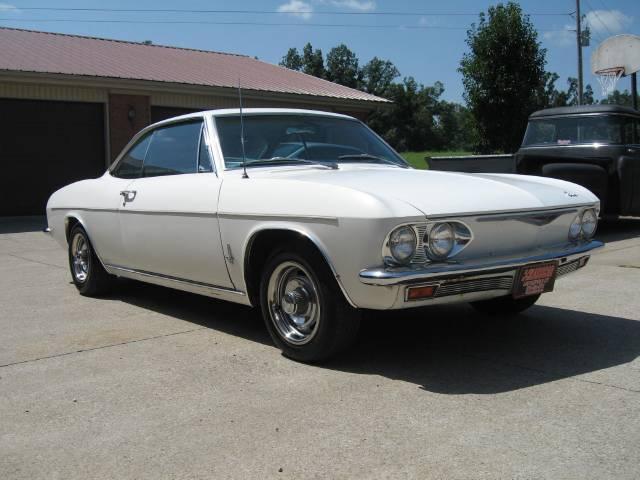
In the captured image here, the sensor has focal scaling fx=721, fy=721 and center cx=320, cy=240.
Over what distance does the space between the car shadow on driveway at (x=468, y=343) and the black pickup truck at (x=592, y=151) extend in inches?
205

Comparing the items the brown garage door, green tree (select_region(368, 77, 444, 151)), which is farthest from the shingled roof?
green tree (select_region(368, 77, 444, 151))

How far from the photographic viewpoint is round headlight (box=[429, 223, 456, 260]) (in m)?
3.77

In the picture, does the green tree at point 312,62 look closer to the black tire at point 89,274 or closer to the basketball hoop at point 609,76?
the basketball hoop at point 609,76

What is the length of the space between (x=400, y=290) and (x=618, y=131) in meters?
8.78

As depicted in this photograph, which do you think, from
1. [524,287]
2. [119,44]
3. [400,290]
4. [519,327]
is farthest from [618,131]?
[119,44]

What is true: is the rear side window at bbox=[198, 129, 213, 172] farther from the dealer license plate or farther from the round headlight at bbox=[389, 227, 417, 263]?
the dealer license plate

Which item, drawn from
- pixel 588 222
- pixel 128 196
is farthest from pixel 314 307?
pixel 128 196

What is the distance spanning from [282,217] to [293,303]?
0.53 m

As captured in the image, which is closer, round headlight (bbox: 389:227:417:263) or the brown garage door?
round headlight (bbox: 389:227:417:263)

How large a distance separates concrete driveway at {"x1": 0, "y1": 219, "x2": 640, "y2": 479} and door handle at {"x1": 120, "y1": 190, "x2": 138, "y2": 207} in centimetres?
92

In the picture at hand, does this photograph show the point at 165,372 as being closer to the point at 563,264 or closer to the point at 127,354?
the point at 127,354

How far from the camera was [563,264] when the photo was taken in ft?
14.3

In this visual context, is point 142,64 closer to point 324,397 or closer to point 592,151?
point 592,151

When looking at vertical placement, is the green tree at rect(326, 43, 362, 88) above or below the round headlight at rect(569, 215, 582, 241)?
above
